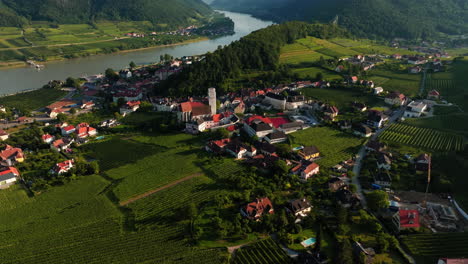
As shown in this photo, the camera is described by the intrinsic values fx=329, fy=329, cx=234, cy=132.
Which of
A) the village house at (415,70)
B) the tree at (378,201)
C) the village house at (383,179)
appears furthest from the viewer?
the village house at (415,70)

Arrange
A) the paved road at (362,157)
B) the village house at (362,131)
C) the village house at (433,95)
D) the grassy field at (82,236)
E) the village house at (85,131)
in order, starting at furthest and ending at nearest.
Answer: the village house at (433,95), the village house at (85,131), the village house at (362,131), the paved road at (362,157), the grassy field at (82,236)

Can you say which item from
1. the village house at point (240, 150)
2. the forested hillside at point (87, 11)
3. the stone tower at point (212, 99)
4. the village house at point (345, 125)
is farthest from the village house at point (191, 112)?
the forested hillside at point (87, 11)

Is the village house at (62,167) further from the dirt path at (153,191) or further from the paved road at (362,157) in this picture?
the paved road at (362,157)

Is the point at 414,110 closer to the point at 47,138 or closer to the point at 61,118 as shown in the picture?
the point at 47,138

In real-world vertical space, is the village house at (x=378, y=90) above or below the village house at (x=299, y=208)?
above

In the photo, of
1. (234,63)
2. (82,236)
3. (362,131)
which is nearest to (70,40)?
(234,63)
